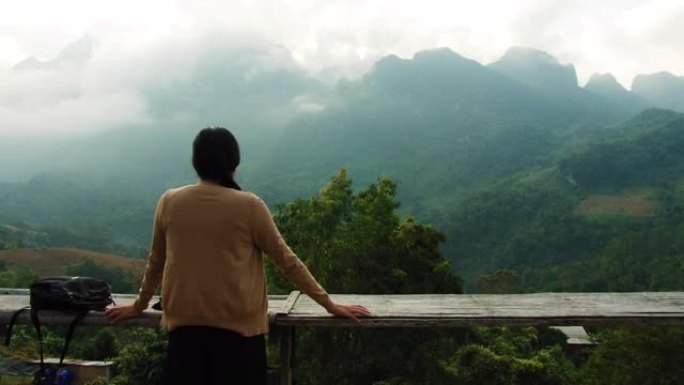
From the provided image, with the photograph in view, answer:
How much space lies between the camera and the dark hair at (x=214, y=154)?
8.30ft

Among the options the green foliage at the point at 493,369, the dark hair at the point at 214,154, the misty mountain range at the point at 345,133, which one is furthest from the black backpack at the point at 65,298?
the misty mountain range at the point at 345,133

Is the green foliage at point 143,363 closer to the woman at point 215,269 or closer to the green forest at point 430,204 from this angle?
the green forest at point 430,204

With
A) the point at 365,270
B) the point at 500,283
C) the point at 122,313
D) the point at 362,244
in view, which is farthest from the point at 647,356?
the point at 122,313

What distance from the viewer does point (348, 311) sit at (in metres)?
3.02

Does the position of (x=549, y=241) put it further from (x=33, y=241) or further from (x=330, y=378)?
(x=33, y=241)

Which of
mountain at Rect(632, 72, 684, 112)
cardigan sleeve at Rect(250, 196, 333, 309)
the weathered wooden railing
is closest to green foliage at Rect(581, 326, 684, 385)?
the weathered wooden railing

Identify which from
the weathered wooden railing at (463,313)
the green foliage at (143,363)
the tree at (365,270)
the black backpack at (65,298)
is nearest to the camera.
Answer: the weathered wooden railing at (463,313)

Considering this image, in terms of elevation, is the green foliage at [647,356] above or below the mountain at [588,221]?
below

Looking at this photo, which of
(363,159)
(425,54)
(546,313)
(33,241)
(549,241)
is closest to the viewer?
(546,313)

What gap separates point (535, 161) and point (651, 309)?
384 feet

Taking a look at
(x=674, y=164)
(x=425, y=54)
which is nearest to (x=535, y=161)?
(x=674, y=164)

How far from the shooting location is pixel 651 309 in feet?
10.5

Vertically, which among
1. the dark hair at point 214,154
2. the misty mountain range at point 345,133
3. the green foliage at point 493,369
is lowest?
the green foliage at point 493,369

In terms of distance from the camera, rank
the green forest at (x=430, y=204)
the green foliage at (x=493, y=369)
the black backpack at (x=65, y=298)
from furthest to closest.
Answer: the green forest at (x=430, y=204) < the green foliage at (x=493, y=369) < the black backpack at (x=65, y=298)
